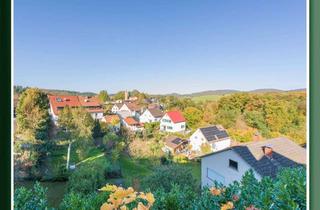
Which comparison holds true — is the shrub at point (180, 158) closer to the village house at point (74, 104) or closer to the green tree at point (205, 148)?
the green tree at point (205, 148)

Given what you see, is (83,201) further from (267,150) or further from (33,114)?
(267,150)

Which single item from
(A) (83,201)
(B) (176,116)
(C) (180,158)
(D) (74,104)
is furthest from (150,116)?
(A) (83,201)

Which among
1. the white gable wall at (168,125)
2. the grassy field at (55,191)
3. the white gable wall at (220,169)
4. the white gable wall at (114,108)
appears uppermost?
the white gable wall at (114,108)

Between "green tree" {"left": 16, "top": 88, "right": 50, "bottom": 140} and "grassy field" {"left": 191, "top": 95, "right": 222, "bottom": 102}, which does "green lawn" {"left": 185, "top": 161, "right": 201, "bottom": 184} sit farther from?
"green tree" {"left": 16, "top": 88, "right": 50, "bottom": 140}

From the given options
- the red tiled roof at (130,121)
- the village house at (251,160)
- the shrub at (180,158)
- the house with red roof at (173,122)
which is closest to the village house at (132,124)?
the red tiled roof at (130,121)

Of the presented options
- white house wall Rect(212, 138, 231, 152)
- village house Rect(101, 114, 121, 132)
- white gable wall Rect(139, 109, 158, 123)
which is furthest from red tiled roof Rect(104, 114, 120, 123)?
white house wall Rect(212, 138, 231, 152)

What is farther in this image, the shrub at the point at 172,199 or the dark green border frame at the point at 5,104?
the shrub at the point at 172,199
